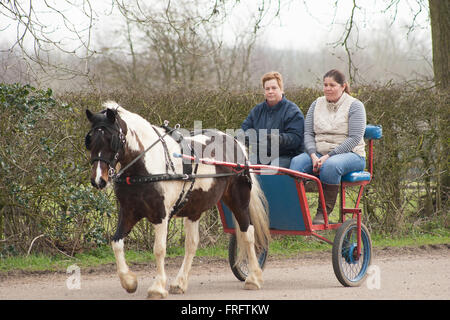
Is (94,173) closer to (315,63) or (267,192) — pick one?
(267,192)

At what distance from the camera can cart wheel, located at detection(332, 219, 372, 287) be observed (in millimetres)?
5984

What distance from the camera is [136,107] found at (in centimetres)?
809

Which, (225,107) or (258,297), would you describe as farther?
(225,107)

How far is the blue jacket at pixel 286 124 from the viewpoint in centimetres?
646

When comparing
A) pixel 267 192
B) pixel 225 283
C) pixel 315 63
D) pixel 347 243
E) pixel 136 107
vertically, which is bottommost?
pixel 225 283

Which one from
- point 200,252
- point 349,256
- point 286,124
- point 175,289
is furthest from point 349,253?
point 200,252

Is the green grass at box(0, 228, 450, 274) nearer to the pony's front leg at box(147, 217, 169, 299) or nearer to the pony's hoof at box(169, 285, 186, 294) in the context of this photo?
the pony's hoof at box(169, 285, 186, 294)

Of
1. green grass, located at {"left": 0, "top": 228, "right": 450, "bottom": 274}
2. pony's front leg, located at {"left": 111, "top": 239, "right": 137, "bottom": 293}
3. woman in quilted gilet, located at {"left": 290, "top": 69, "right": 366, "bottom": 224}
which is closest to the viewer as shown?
pony's front leg, located at {"left": 111, "top": 239, "right": 137, "bottom": 293}

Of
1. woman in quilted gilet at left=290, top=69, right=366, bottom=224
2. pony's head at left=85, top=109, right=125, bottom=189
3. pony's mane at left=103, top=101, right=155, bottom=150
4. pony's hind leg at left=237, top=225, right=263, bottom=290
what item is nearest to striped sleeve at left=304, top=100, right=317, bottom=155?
woman in quilted gilet at left=290, top=69, right=366, bottom=224

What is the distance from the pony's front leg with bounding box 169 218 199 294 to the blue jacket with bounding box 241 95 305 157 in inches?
51.9

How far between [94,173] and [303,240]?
4.93 meters
